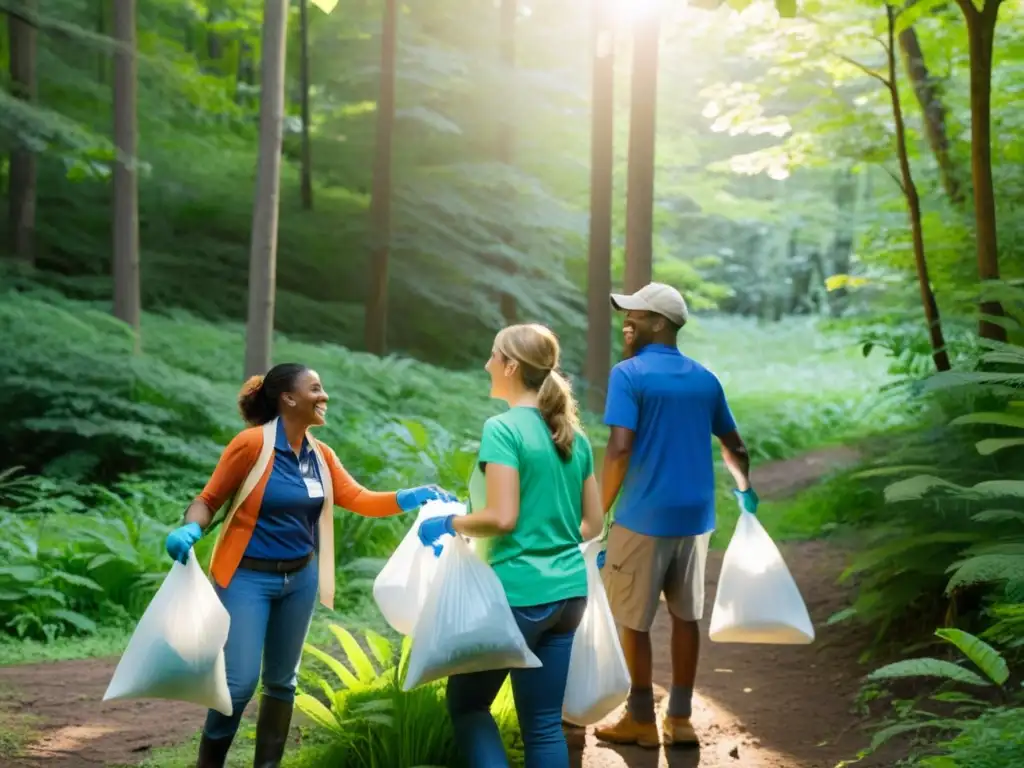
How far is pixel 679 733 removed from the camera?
16.4 ft

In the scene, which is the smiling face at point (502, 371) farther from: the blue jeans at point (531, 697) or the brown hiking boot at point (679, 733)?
the brown hiking boot at point (679, 733)

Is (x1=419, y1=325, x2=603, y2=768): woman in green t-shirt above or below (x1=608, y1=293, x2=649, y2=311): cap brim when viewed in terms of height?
below

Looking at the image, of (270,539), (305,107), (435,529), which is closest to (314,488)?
(270,539)

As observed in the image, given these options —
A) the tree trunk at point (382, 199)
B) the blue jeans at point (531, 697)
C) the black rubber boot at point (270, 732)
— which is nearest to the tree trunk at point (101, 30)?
the tree trunk at point (382, 199)

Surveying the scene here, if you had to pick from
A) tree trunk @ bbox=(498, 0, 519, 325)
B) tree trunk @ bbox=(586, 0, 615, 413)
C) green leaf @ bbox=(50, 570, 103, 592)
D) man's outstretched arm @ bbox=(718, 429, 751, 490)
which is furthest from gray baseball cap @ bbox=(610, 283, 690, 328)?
tree trunk @ bbox=(498, 0, 519, 325)

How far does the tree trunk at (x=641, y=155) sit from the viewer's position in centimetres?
962

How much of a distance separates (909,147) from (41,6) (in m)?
14.5

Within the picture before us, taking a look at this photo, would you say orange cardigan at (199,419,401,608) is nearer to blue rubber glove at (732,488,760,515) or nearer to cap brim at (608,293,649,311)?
cap brim at (608,293,649,311)

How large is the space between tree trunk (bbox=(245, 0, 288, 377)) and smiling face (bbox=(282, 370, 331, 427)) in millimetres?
6144

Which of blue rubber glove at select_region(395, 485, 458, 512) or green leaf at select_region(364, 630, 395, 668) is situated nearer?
blue rubber glove at select_region(395, 485, 458, 512)

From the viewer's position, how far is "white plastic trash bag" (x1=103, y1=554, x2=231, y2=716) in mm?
3645

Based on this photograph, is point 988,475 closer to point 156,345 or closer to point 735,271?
point 156,345

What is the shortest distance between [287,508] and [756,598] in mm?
2191

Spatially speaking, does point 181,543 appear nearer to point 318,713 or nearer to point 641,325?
point 318,713
